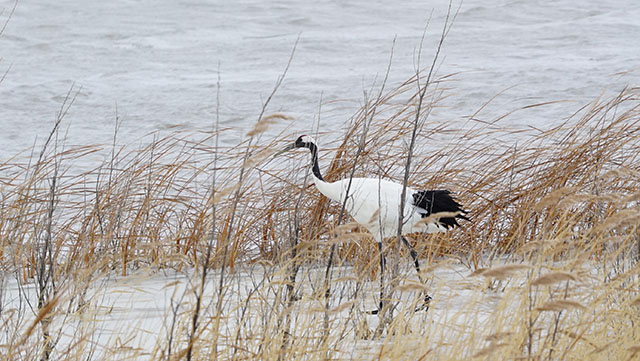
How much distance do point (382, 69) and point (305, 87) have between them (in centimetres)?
128

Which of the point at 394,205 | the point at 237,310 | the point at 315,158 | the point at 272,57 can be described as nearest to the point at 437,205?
Result: the point at 394,205

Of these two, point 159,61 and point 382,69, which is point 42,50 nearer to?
point 159,61

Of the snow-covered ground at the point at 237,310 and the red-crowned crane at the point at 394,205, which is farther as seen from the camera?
the red-crowned crane at the point at 394,205

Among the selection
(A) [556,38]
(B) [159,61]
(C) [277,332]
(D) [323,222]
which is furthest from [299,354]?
(A) [556,38]

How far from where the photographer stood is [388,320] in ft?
10.3

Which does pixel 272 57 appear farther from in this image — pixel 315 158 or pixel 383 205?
pixel 383 205

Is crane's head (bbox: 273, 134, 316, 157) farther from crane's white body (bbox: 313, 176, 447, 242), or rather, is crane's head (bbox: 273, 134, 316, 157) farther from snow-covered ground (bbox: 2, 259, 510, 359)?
snow-covered ground (bbox: 2, 259, 510, 359)

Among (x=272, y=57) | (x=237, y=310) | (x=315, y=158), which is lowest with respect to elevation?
(x=272, y=57)

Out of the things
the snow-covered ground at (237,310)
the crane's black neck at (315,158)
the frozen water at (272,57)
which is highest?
the crane's black neck at (315,158)

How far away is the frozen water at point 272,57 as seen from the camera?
10047 mm

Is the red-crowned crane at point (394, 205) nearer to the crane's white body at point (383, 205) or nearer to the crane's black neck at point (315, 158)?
the crane's white body at point (383, 205)

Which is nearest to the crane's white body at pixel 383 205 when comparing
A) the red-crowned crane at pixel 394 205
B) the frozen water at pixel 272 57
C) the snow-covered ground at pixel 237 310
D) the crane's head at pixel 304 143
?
the red-crowned crane at pixel 394 205

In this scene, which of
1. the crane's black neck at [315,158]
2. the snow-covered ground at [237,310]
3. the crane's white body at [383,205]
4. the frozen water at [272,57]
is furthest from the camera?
the frozen water at [272,57]

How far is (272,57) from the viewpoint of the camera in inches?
522
